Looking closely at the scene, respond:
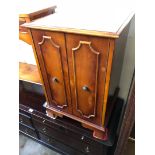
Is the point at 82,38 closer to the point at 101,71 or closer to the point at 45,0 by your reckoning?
the point at 101,71

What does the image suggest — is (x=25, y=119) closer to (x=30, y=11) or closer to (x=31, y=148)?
(x=31, y=148)

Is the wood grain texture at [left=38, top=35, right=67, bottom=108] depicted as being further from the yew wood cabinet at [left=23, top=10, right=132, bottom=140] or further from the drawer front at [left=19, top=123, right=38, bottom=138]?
the drawer front at [left=19, top=123, right=38, bottom=138]

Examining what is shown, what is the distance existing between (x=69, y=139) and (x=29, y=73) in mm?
804

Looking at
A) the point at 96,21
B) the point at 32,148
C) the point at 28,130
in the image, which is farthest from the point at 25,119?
the point at 96,21

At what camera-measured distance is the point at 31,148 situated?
172 cm

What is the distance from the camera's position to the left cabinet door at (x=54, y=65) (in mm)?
792

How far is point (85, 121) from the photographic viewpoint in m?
1.04

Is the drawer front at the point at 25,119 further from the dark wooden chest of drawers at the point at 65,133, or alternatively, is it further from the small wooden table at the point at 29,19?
the small wooden table at the point at 29,19

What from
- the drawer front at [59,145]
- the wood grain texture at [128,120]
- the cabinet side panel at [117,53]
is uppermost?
the cabinet side panel at [117,53]

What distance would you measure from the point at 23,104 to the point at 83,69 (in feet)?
3.01

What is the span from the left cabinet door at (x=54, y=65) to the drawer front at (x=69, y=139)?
30 cm

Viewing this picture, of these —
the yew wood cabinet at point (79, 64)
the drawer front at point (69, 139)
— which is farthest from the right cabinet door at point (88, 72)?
the drawer front at point (69, 139)
